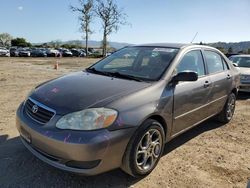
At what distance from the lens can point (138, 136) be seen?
3240 mm

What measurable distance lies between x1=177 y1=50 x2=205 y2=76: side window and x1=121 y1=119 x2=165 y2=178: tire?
1073 mm

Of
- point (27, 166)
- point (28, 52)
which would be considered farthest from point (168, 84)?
point (28, 52)

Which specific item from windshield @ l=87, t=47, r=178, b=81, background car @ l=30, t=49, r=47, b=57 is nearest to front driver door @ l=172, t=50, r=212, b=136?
windshield @ l=87, t=47, r=178, b=81

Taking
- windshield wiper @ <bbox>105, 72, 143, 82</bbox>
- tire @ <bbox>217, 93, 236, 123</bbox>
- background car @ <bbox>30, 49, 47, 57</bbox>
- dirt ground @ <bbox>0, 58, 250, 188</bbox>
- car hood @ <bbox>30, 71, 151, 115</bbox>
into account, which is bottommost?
background car @ <bbox>30, 49, 47, 57</bbox>

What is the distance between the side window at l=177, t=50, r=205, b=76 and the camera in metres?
4.25

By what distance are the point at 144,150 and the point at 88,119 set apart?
35.7 inches

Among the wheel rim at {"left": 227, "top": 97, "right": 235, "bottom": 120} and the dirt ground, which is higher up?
the wheel rim at {"left": 227, "top": 97, "right": 235, "bottom": 120}

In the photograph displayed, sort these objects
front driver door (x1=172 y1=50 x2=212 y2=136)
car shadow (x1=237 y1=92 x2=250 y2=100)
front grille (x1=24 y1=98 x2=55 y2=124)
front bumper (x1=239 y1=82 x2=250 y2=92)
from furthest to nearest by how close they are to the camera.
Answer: front bumper (x1=239 y1=82 x2=250 y2=92), car shadow (x1=237 y1=92 x2=250 y2=100), front driver door (x1=172 y1=50 x2=212 y2=136), front grille (x1=24 y1=98 x2=55 y2=124)

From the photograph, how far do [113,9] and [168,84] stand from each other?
46.7 metres

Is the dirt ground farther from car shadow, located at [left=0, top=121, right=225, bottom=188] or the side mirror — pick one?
the side mirror

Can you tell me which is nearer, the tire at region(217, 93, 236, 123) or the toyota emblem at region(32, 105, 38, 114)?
the toyota emblem at region(32, 105, 38, 114)

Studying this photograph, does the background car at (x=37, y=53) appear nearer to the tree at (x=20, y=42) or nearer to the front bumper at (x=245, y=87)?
the tree at (x=20, y=42)

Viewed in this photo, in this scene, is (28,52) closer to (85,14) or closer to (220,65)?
(85,14)

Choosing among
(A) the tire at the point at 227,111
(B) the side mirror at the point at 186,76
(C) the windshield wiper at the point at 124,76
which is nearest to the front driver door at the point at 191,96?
(B) the side mirror at the point at 186,76
